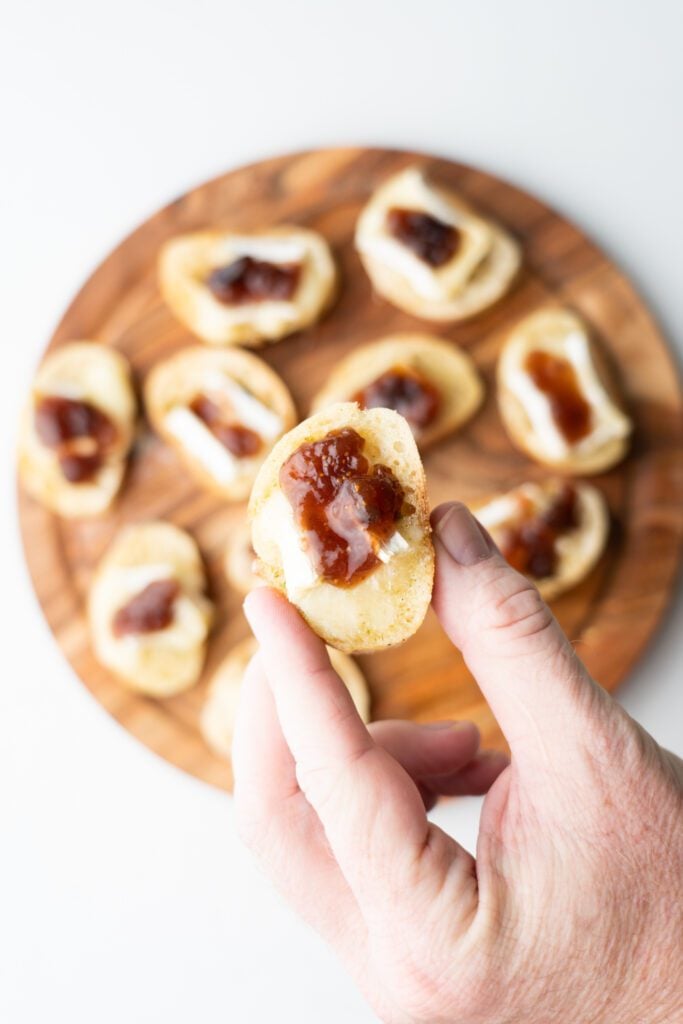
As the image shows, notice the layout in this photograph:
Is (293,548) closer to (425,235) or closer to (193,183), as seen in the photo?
(425,235)

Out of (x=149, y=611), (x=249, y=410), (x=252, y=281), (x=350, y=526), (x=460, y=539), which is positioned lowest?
(x=149, y=611)

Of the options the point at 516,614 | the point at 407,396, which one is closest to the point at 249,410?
the point at 407,396

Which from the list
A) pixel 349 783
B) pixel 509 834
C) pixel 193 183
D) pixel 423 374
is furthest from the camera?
pixel 193 183

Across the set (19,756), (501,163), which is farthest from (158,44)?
(19,756)

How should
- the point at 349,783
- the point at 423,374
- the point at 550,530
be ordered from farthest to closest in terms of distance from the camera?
1. the point at 423,374
2. the point at 550,530
3. the point at 349,783

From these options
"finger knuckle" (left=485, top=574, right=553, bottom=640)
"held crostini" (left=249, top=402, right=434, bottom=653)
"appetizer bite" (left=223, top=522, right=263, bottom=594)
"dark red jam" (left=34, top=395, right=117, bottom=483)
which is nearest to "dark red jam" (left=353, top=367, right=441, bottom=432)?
"appetizer bite" (left=223, top=522, right=263, bottom=594)

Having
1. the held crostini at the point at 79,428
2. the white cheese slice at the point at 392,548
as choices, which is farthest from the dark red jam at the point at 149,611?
the white cheese slice at the point at 392,548
